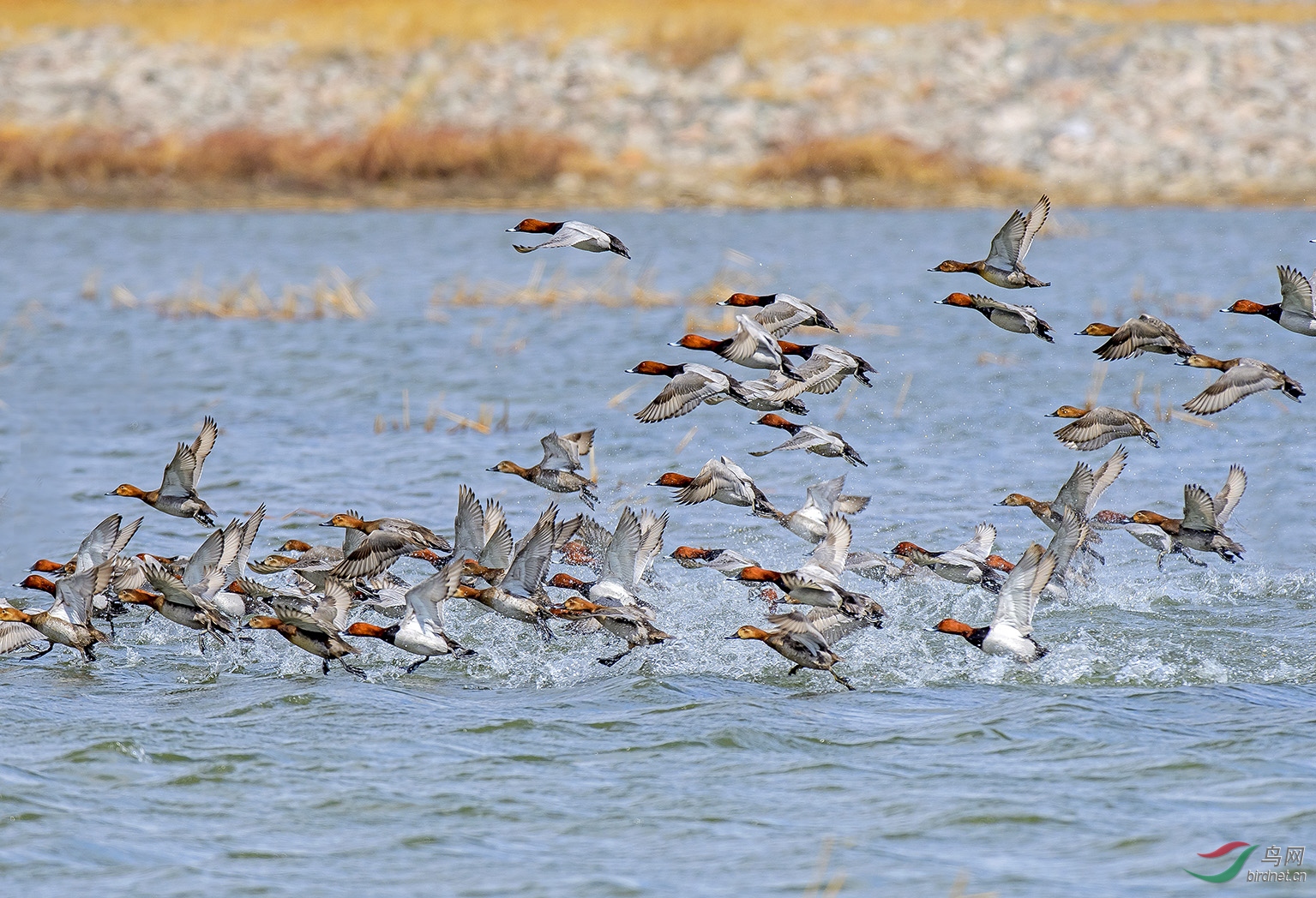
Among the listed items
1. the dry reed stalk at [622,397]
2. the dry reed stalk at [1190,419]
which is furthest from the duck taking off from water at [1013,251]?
the dry reed stalk at [622,397]

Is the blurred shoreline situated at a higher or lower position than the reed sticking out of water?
higher

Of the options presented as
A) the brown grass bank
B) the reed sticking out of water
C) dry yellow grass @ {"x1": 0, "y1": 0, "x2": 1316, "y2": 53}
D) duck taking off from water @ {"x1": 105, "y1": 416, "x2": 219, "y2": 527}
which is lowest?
the reed sticking out of water

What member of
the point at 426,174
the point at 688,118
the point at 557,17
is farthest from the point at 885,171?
the point at 557,17

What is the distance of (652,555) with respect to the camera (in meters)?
9.87

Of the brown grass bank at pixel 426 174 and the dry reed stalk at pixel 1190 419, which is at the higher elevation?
the brown grass bank at pixel 426 174

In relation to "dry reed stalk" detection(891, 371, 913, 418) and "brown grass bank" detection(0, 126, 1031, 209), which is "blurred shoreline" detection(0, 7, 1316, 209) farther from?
"dry reed stalk" detection(891, 371, 913, 418)

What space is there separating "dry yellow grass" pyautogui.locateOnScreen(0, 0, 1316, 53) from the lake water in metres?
28.2

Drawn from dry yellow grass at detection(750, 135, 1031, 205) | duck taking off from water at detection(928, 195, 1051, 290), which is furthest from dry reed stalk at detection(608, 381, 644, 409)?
dry yellow grass at detection(750, 135, 1031, 205)

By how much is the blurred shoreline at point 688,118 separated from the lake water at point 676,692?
1972cm

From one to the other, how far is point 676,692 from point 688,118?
112ft

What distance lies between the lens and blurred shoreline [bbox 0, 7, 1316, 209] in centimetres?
3834

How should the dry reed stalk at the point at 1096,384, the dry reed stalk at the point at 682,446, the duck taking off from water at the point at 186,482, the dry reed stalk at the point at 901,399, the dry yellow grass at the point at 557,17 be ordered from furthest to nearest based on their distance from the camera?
the dry yellow grass at the point at 557,17
the dry reed stalk at the point at 901,399
the dry reed stalk at the point at 1096,384
the dry reed stalk at the point at 682,446
the duck taking off from water at the point at 186,482

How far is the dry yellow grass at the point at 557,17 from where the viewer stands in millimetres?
45125

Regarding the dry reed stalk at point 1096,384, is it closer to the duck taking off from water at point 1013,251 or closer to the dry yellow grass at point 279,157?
the duck taking off from water at point 1013,251
